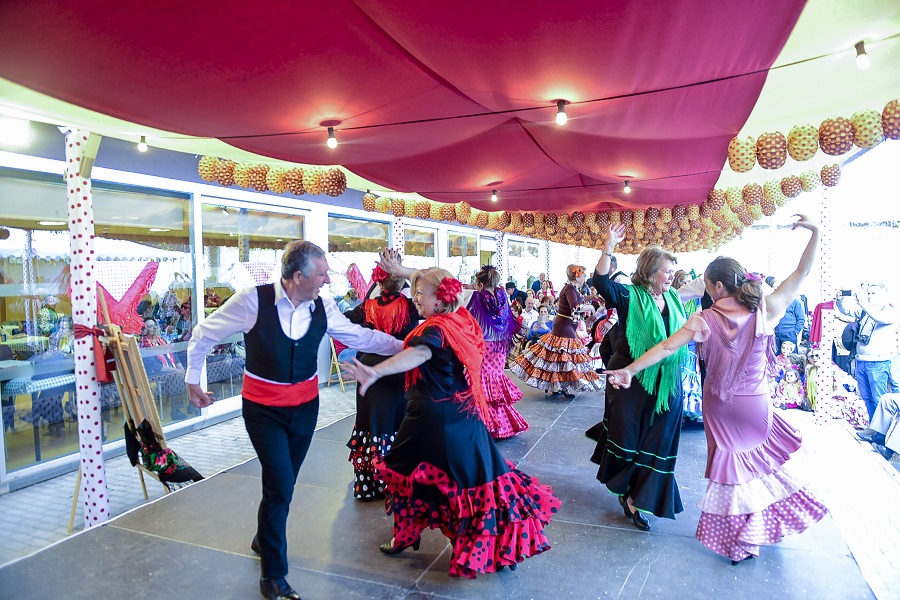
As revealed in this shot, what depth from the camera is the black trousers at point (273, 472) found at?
262cm

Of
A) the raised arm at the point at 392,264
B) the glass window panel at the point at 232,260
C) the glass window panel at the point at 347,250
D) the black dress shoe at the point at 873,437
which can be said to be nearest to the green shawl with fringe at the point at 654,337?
the raised arm at the point at 392,264

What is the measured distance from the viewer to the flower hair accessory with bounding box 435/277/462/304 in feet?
8.96

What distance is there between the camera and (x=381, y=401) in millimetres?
3824

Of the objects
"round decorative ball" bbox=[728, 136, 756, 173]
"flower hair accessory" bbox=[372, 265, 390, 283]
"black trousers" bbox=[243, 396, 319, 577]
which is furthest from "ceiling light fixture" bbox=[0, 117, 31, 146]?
"round decorative ball" bbox=[728, 136, 756, 173]

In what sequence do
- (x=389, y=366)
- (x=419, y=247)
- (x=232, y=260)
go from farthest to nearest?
(x=419, y=247)
(x=232, y=260)
(x=389, y=366)

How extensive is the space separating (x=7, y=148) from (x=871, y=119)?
20.8 ft

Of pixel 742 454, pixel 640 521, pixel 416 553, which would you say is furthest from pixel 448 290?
pixel 640 521

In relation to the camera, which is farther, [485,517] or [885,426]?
[885,426]

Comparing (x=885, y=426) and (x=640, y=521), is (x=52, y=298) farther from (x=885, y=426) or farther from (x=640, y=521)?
(x=885, y=426)

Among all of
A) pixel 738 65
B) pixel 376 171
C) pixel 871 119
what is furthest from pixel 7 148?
pixel 871 119

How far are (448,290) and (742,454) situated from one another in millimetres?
1771

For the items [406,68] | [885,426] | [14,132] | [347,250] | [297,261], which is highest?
Result: [14,132]

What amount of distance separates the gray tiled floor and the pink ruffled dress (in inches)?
7.7

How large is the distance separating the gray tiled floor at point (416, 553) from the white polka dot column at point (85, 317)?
40 cm
